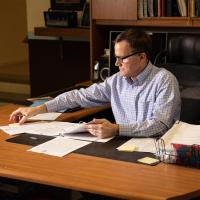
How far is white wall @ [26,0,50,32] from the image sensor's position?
4637 mm

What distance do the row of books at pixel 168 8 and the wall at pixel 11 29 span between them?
4136 millimetres

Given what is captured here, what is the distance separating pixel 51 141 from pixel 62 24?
2.37 metres

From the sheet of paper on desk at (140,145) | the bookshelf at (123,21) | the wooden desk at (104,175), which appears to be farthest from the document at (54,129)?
the bookshelf at (123,21)

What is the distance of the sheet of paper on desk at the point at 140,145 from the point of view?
201 centimetres

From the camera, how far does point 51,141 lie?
7.07 ft

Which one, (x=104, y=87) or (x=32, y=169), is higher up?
(x=104, y=87)

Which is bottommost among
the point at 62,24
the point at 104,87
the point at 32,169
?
the point at 32,169

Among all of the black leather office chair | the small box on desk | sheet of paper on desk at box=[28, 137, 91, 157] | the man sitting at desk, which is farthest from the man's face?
the small box on desk

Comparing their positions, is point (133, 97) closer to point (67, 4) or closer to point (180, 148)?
point (180, 148)

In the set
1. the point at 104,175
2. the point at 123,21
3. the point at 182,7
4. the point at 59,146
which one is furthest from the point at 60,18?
the point at 104,175

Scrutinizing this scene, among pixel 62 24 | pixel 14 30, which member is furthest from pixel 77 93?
pixel 14 30

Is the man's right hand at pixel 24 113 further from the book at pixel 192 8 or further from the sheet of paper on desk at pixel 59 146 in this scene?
the book at pixel 192 8

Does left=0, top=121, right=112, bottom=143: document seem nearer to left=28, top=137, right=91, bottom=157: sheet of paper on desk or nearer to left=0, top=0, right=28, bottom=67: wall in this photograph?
left=28, top=137, right=91, bottom=157: sheet of paper on desk

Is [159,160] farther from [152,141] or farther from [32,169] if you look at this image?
[32,169]
